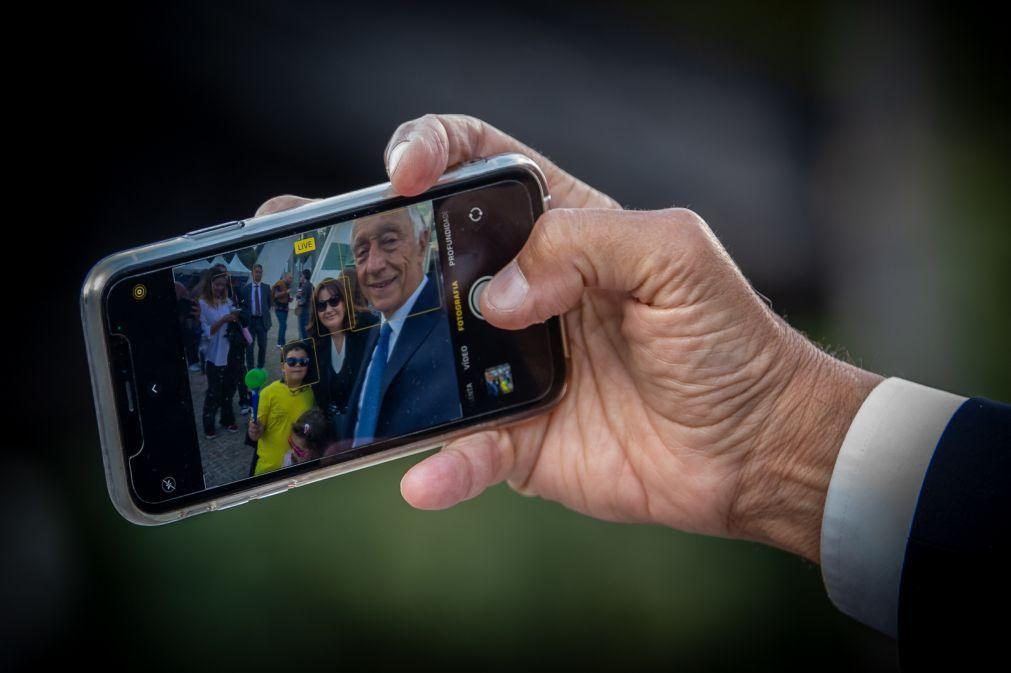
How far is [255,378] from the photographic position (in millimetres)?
1167

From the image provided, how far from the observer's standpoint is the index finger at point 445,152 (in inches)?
45.1

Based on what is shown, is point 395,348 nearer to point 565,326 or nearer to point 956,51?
point 565,326

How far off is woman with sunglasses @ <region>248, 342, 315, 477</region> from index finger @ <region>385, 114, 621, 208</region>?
0.30 metres

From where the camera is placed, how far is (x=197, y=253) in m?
1.15

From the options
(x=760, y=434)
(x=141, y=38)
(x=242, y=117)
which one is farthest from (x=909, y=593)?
(x=141, y=38)

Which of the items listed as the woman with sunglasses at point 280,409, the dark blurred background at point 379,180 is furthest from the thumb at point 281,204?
the dark blurred background at point 379,180

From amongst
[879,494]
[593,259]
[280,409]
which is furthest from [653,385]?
[280,409]

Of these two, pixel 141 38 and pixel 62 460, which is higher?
pixel 141 38

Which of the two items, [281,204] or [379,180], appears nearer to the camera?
[281,204]

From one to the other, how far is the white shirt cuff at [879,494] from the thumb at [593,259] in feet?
1.12

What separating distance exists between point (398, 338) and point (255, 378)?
0.71 feet

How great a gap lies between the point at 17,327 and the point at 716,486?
2229 millimetres

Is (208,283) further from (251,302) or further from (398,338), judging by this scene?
(398,338)

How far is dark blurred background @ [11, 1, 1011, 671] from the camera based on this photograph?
Answer: 8.15ft
